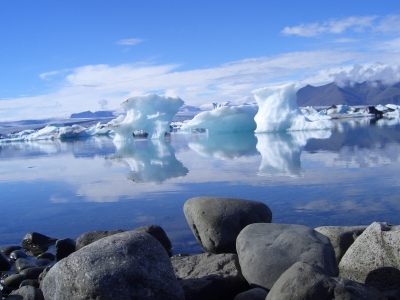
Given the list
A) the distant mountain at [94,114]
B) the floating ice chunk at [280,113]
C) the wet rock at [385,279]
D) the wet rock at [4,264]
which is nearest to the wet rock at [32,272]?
the wet rock at [4,264]

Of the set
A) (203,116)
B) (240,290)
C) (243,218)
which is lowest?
(240,290)

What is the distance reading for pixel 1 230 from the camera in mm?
6293

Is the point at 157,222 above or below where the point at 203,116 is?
below

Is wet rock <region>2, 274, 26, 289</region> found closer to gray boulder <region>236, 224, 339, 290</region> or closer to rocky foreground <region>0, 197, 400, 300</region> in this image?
rocky foreground <region>0, 197, 400, 300</region>

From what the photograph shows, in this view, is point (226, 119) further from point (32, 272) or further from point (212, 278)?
point (212, 278)

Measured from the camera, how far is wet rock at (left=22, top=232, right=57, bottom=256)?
5.37m

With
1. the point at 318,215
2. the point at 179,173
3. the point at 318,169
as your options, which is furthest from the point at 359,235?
the point at 179,173

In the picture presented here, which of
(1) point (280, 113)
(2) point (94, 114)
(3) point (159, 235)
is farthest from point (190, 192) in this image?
(2) point (94, 114)

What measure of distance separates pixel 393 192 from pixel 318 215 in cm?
173

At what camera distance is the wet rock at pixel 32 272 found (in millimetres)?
4402

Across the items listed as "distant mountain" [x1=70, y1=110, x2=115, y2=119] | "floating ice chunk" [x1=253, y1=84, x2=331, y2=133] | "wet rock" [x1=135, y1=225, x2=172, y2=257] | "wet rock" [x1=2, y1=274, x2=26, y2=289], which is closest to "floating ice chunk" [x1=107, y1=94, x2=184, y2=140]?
"floating ice chunk" [x1=253, y1=84, x2=331, y2=133]

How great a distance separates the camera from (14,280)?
14.2 ft

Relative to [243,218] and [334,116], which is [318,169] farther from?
[334,116]

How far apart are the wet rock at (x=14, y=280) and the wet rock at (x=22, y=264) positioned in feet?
1.05
